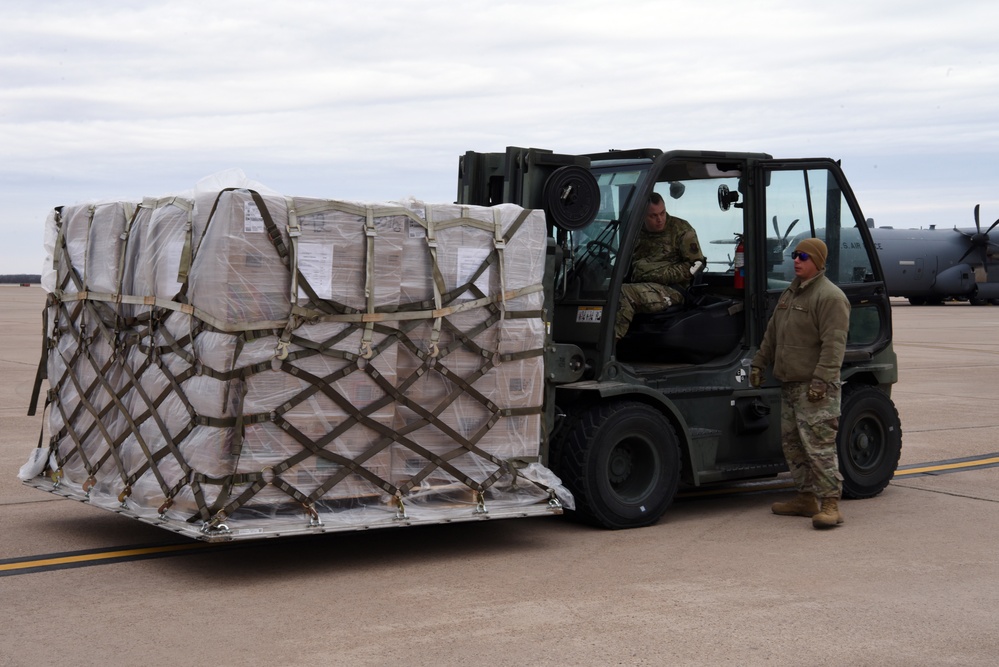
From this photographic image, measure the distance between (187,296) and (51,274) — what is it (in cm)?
193

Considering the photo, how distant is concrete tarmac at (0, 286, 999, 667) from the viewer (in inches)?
201

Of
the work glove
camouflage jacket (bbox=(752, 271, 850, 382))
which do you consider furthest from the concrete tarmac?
camouflage jacket (bbox=(752, 271, 850, 382))

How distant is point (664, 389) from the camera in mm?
8062

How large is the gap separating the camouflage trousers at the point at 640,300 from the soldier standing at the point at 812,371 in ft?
2.30

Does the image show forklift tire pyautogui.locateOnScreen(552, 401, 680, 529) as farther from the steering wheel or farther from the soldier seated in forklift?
the steering wheel

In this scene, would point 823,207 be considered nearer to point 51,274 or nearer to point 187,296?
point 187,296

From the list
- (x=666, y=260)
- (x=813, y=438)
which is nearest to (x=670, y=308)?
(x=666, y=260)

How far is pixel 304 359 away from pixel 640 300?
8.73 feet

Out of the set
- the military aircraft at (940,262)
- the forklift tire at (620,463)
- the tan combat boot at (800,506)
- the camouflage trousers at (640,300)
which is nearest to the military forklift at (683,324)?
the forklift tire at (620,463)

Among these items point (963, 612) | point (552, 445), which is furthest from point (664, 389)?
point (963, 612)

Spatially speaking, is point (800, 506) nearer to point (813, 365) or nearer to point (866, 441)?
point (813, 365)

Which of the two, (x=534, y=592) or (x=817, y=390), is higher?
(x=817, y=390)

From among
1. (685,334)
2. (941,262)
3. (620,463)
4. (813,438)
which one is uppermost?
(941,262)

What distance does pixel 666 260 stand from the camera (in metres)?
8.42
